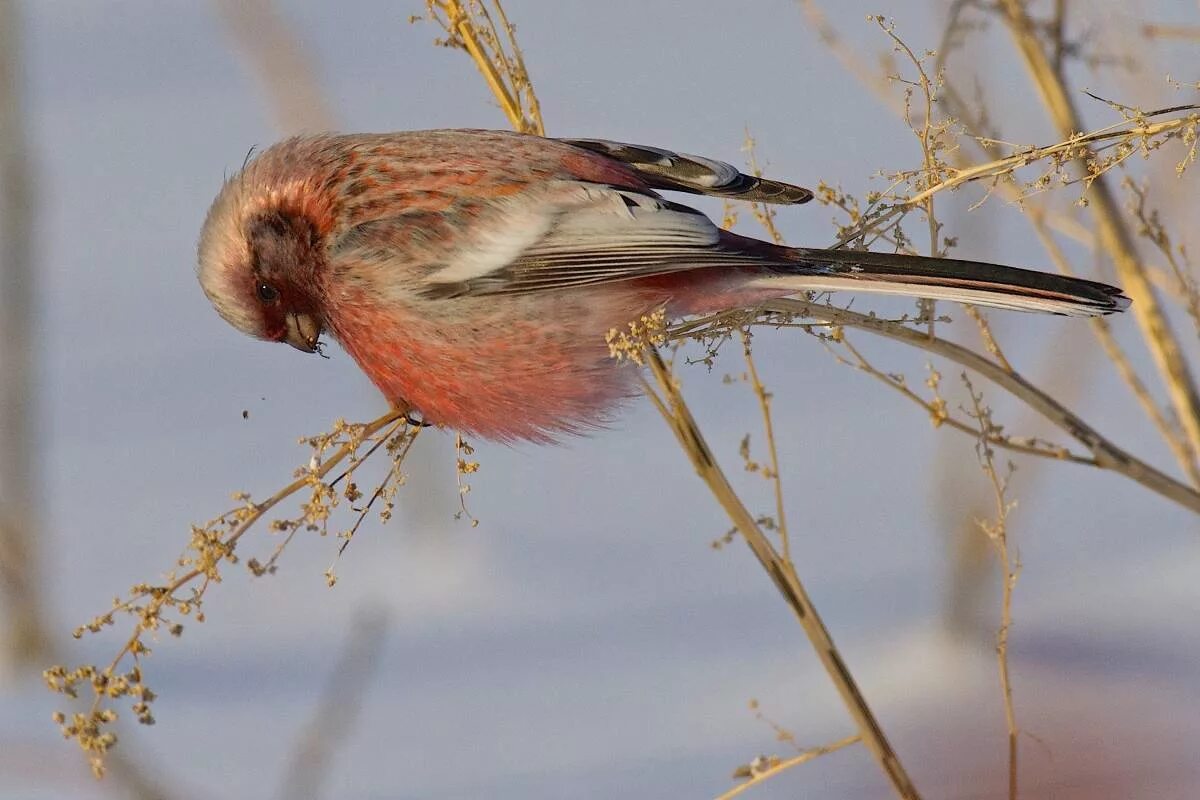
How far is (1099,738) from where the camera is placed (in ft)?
5.88

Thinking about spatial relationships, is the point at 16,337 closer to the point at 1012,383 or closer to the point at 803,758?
Answer: the point at 803,758

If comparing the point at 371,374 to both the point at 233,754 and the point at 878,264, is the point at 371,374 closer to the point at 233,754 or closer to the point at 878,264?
the point at 878,264

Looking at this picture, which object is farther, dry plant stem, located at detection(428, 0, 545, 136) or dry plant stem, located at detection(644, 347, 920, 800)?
dry plant stem, located at detection(428, 0, 545, 136)

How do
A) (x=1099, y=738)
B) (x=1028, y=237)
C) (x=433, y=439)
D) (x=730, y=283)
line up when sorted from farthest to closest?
(x=1028, y=237), (x=433, y=439), (x=730, y=283), (x=1099, y=738)

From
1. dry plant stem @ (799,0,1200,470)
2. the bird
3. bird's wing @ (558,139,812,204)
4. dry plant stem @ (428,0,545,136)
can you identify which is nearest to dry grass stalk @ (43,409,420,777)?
the bird

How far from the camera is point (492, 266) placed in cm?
202

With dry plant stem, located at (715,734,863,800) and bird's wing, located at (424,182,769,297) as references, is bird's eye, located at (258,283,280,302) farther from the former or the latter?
dry plant stem, located at (715,734,863,800)

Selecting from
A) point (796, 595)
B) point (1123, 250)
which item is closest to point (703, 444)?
point (796, 595)

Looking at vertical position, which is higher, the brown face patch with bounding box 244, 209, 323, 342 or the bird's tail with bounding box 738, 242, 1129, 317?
the brown face patch with bounding box 244, 209, 323, 342

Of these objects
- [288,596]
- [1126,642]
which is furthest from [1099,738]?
[288,596]

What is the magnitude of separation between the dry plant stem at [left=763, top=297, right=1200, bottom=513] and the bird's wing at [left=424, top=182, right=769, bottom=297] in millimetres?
233

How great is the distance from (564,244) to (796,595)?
2.14 ft

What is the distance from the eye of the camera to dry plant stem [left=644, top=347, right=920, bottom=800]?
166 centimetres

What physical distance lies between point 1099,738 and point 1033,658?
835 mm
